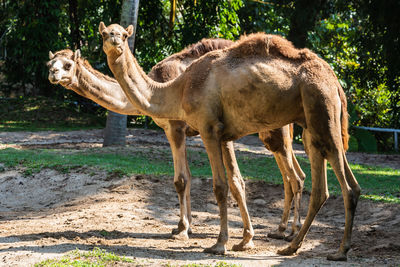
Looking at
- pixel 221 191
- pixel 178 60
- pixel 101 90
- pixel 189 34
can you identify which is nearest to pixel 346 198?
pixel 221 191

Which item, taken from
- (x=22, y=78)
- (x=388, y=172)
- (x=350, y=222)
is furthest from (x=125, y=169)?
(x=22, y=78)

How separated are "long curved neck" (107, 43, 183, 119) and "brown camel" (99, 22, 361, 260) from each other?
0.01m

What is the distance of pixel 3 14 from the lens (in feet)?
81.4

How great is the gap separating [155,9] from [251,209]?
32.3ft

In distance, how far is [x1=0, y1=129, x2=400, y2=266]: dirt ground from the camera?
6.00m

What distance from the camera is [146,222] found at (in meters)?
7.89

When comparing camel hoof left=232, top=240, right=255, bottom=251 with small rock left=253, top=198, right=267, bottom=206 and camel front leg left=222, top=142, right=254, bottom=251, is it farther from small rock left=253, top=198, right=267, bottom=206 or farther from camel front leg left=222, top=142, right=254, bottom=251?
small rock left=253, top=198, right=267, bottom=206

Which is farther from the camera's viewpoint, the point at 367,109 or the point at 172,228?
the point at 367,109

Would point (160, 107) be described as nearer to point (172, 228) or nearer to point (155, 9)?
point (172, 228)

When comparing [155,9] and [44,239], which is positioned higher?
[155,9]

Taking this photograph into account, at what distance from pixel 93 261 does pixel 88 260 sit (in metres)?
0.06

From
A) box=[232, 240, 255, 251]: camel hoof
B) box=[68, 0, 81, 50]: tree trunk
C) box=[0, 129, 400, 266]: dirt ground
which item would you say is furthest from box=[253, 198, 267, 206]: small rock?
box=[68, 0, 81, 50]: tree trunk

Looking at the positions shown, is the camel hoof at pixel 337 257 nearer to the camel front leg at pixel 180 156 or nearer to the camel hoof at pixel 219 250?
the camel hoof at pixel 219 250

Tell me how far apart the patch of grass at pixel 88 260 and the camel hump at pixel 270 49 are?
9.20ft
